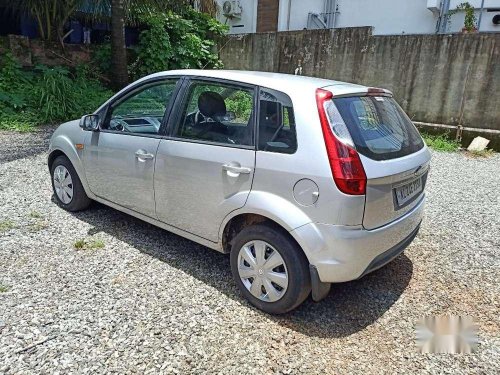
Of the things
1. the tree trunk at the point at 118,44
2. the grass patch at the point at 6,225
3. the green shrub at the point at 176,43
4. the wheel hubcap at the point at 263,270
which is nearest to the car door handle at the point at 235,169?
the wheel hubcap at the point at 263,270

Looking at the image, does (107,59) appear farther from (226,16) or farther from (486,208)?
(486,208)

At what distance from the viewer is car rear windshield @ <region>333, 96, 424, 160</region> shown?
231 centimetres

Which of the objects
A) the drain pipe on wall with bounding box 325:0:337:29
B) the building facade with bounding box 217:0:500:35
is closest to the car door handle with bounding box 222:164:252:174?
the building facade with bounding box 217:0:500:35

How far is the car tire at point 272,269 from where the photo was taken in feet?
7.64

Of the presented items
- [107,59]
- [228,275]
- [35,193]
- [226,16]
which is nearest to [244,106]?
[228,275]

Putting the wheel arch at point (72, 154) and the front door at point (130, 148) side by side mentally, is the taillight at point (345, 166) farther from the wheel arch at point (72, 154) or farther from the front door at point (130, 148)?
the wheel arch at point (72, 154)

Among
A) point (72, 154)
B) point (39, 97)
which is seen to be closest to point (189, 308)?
point (72, 154)

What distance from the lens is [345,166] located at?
7.09 ft

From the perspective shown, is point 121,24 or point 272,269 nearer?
point 272,269

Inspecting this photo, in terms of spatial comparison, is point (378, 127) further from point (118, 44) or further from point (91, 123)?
point (118, 44)

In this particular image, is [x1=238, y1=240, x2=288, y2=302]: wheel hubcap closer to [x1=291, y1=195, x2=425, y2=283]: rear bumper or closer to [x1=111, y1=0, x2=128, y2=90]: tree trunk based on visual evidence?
[x1=291, y1=195, x2=425, y2=283]: rear bumper

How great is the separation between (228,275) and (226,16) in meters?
13.5

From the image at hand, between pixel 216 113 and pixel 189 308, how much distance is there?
4.93 ft

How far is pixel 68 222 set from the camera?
3729 mm
